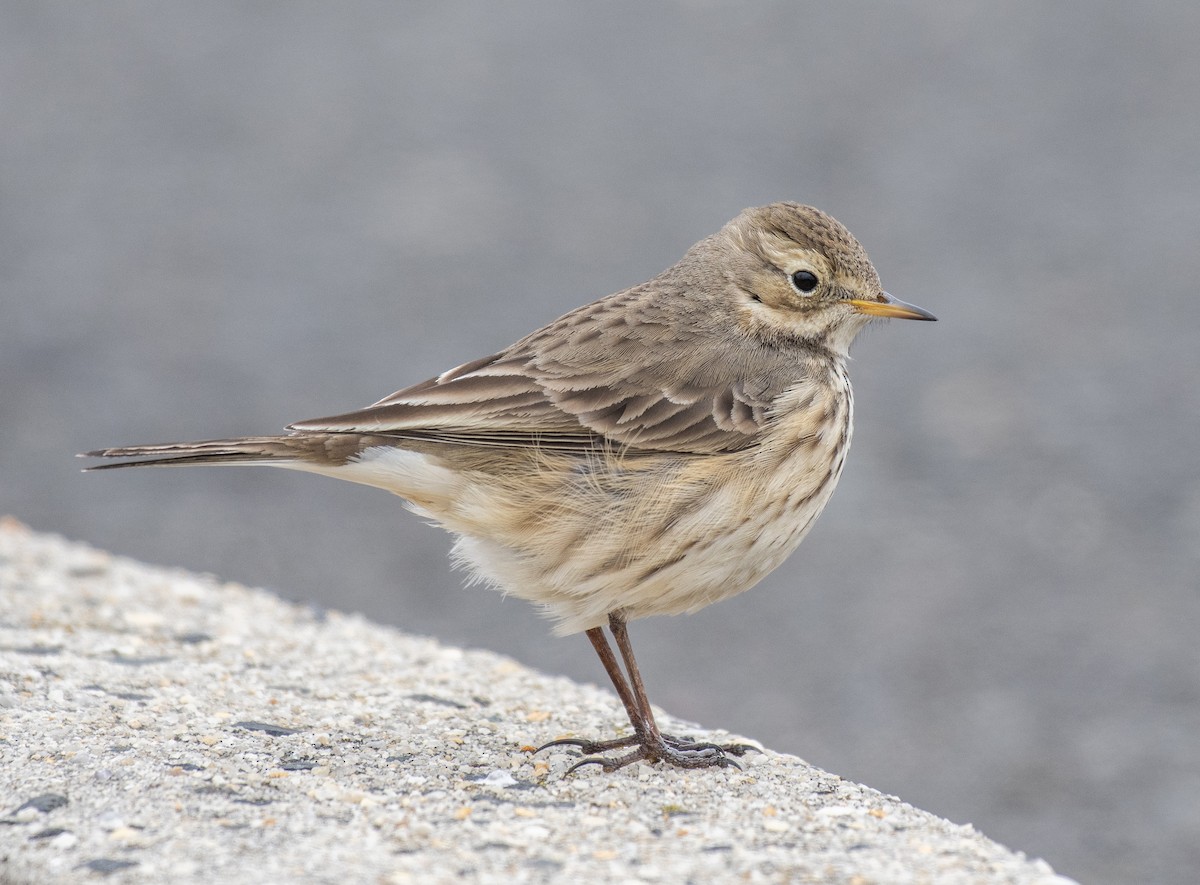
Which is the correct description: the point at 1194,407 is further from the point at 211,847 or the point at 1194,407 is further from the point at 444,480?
the point at 211,847

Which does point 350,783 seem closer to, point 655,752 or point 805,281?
A: point 655,752

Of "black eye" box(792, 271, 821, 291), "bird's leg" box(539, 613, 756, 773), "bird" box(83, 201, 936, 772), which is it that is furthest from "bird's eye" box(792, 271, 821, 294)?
"bird's leg" box(539, 613, 756, 773)

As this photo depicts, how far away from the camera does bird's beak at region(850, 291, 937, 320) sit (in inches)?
269

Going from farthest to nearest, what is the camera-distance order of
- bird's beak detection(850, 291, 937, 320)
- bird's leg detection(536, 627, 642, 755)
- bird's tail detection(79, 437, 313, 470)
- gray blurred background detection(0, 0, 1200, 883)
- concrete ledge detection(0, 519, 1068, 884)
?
gray blurred background detection(0, 0, 1200, 883) → bird's beak detection(850, 291, 937, 320) → bird's leg detection(536, 627, 642, 755) → bird's tail detection(79, 437, 313, 470) → concrete ledge detection(0, 519, 1068, 884)

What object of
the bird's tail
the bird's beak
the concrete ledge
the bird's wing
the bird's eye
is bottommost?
the concrete ledge

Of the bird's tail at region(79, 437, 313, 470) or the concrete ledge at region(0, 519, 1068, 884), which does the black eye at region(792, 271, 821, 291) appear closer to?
the concrete ledge at region(0, 519, 1068, 884)

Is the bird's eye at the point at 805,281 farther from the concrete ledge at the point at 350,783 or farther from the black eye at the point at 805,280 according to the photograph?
Answer: the concrete ledge at the point at 350,783

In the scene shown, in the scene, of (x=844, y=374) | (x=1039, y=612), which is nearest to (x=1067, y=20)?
(x=1039, y=612)

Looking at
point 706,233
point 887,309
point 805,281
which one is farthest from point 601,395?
point 706,233

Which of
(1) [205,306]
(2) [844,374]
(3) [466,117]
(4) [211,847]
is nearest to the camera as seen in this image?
(4) [211,847]

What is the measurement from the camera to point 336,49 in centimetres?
1959

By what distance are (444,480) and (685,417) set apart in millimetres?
1023

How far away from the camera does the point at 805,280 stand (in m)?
6.91

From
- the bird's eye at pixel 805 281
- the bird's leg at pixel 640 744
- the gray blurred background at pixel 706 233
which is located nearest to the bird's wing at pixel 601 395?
the bird's eye at pixel 805 281
